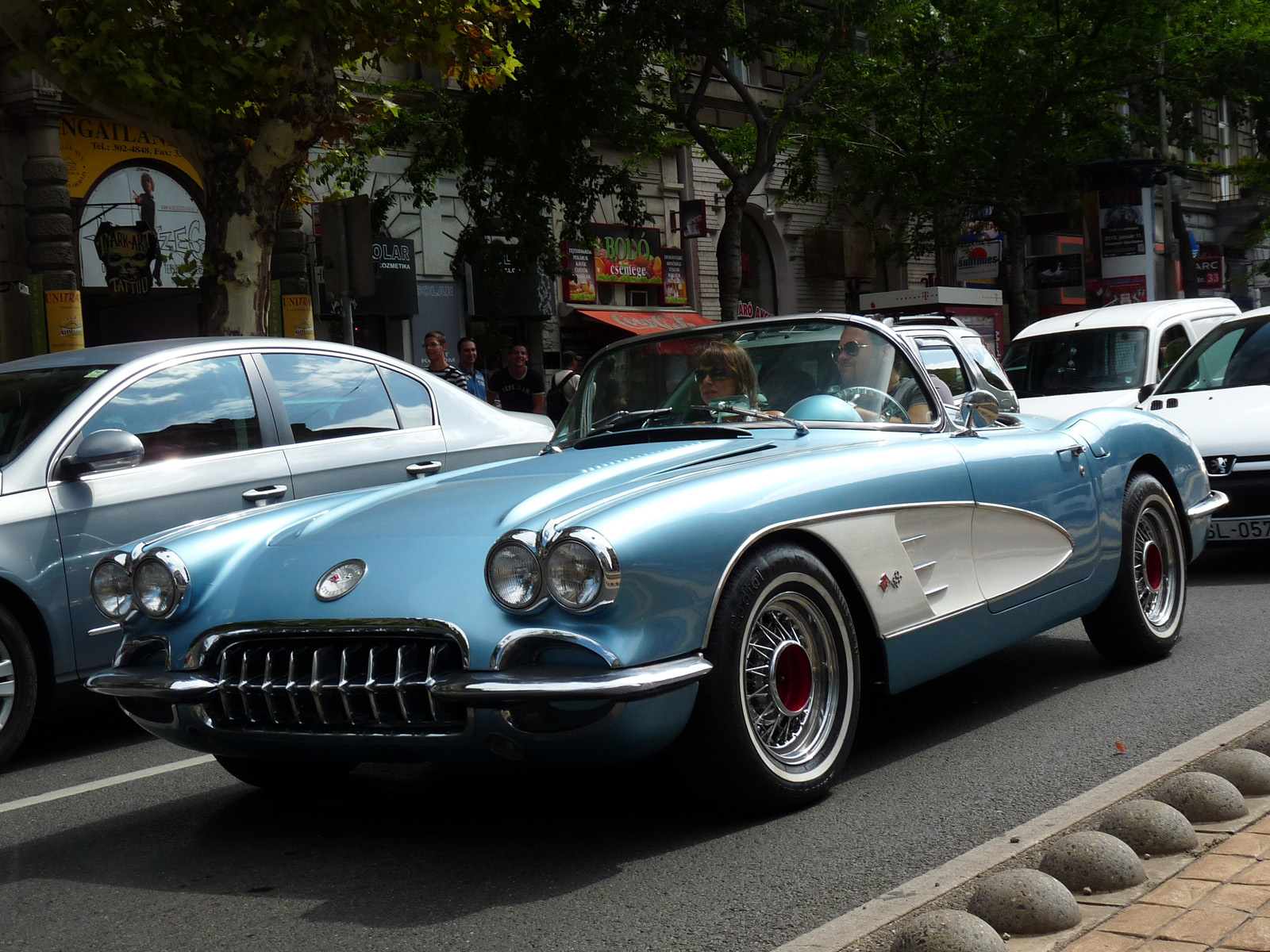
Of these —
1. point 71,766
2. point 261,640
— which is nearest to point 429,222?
point 71,766

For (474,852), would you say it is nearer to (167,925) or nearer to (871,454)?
(167,925)

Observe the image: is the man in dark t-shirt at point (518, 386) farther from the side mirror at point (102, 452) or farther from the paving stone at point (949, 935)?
the paving stone at point (949, 935)

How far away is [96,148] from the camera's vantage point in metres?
17.3

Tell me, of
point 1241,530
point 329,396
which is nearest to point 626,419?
point 329,396

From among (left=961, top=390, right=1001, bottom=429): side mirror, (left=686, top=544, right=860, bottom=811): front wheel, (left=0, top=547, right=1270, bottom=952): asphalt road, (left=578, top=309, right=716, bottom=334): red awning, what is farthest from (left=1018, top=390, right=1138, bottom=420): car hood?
(left=578, top=309, right=716, bottom=334): red awning

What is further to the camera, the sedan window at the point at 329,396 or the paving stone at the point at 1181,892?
the sedan window at the point at 329,396

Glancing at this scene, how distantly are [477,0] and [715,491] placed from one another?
29.1 feet

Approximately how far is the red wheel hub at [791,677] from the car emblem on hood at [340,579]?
1136 mm

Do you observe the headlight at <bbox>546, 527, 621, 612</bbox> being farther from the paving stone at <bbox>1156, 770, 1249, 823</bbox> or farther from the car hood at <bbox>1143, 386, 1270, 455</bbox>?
the car hood at <bbox>1143, 386, 1270, 455</bbox>

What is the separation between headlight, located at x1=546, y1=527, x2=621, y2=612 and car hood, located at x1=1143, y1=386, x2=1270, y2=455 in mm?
5728

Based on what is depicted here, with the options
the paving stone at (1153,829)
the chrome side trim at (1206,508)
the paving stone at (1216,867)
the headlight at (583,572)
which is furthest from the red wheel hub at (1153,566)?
the headlight at (583,572)

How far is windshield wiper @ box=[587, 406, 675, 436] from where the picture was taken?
5.25 metres

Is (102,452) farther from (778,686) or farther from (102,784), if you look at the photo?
(778,686)

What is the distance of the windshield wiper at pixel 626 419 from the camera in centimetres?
525
